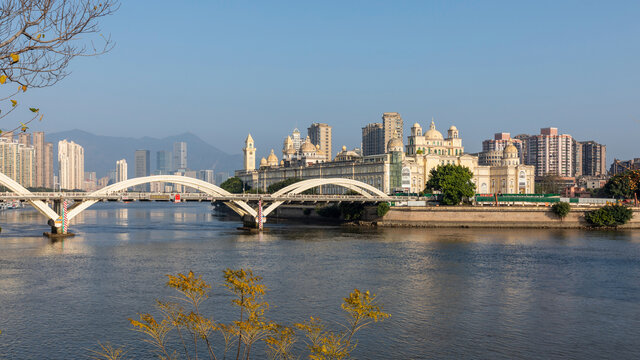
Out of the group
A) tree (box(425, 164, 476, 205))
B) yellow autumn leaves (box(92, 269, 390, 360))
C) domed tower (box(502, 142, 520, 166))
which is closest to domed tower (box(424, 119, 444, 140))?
domed tower (box(502, 142, 520, 166))

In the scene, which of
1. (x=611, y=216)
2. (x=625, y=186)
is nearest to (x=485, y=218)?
(x=611, y=216)

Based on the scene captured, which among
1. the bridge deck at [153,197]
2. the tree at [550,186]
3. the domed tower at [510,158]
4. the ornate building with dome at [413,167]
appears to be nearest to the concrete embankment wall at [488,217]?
the bridge deck at [153,197]

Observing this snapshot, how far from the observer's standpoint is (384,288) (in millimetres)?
35250

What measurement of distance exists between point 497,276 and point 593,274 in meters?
6.32

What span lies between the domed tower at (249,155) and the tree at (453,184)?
91.7 metres

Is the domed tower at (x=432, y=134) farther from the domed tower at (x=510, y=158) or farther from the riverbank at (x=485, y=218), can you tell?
the riverbank at (x=485, y=218)

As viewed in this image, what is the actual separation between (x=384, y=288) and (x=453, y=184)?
178 ft

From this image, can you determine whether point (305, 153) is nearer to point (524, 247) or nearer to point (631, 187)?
point (631, 187)

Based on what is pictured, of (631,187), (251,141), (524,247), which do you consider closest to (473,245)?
(524,247)

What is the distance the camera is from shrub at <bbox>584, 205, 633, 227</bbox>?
76.8 metres

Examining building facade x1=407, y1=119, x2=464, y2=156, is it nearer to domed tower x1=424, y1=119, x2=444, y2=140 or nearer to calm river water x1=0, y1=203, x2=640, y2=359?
domed tower x1=424, y1=119, x2=444, y2=140

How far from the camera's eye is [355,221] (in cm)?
8919

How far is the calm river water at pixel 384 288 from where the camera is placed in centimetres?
2450

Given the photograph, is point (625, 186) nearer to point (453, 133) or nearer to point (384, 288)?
point (453, 133)
